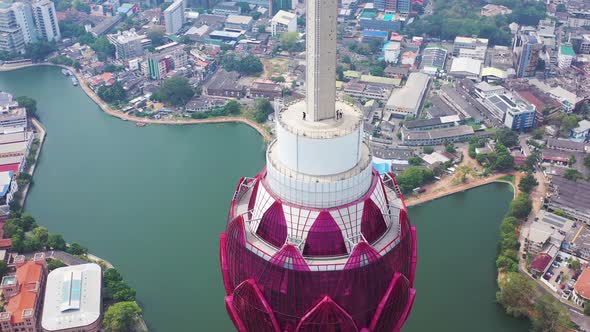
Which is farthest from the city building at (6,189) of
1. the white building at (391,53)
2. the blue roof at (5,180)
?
the white building at (391,53)

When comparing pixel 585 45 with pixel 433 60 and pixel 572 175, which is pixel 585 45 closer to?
pixel 433 60

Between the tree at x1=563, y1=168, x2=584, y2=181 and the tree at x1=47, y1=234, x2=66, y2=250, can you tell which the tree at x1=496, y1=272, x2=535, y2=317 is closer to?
the tree at x1=563, y1=168, x2=584, y2=181

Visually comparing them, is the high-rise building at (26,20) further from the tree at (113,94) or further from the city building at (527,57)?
the city building at (527,57)

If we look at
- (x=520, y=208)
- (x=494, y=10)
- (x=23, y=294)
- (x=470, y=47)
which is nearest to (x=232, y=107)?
(x=520, y=208)

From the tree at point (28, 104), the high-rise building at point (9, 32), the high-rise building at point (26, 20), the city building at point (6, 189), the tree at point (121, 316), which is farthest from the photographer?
the high-rise building at point (26, 20)

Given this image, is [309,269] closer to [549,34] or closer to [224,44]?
[224,44]

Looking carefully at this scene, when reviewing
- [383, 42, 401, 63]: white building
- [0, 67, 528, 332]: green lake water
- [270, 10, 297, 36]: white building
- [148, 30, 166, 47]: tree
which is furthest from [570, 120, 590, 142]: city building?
[148, 30, 166, 47]: tree
